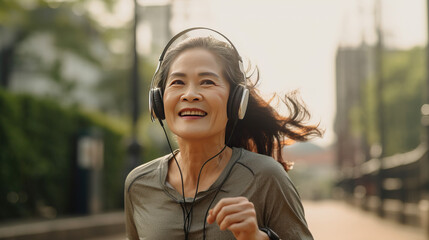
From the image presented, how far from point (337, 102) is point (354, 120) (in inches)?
1305

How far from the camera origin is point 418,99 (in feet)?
165

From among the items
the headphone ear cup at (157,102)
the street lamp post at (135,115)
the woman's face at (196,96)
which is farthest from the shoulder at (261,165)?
the street lamp post at (135,115)

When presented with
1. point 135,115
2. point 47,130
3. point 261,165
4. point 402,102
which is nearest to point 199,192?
point 261,165

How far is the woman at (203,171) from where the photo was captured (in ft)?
7.79

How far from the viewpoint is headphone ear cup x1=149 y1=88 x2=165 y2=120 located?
2621 mm

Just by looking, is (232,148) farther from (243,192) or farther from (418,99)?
(418,99)

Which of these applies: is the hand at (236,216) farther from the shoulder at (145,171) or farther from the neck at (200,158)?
the shoulder at (145,171)

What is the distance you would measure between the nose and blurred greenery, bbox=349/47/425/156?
158 feet

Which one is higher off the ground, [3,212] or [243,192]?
[243,192]

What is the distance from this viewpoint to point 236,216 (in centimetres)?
206

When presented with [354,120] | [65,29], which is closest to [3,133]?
[65,29]

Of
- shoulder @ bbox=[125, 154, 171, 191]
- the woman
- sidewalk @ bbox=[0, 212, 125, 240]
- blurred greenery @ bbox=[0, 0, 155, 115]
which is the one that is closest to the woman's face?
the woman

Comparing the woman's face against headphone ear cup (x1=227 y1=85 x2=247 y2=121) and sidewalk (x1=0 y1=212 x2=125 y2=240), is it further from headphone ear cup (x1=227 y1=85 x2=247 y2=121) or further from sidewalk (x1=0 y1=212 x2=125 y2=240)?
sidewalk (x1=0 y1=212 x2=125 y2=240)

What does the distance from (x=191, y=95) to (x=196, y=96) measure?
0.02m
